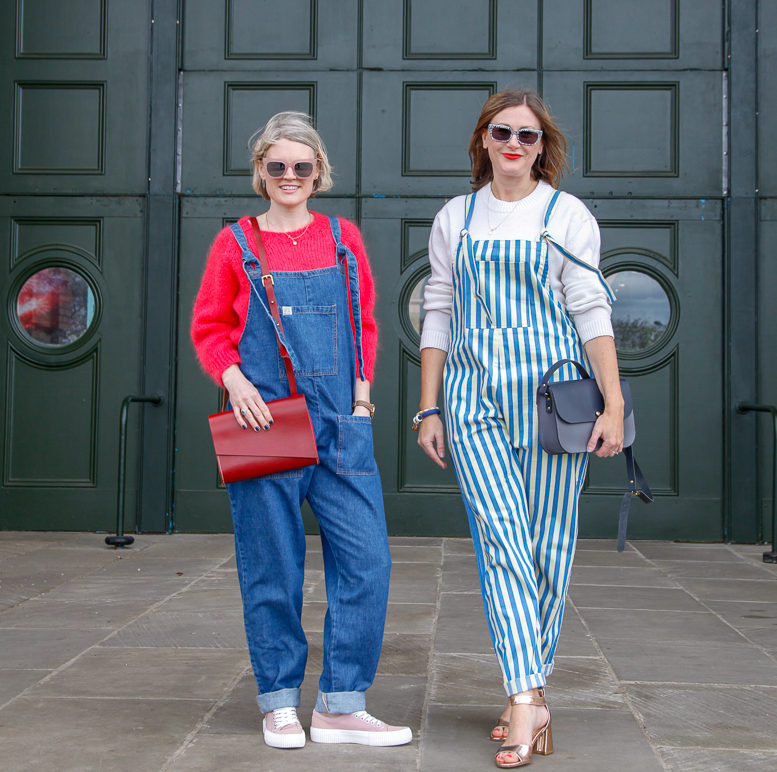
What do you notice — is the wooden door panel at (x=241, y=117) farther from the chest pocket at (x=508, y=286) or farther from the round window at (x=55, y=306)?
the chest pocket at (x=508, y=286)

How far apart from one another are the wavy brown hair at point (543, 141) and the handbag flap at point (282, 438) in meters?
0.87

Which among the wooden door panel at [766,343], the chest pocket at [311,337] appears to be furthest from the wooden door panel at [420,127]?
the chest pocket at [311,337]

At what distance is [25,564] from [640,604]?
3346 millimetres

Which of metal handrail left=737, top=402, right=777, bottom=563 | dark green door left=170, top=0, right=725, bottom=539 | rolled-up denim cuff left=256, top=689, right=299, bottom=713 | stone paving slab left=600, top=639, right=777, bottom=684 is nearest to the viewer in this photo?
rolled-up denim cuff left=256, top=689, right=299, bottom=713

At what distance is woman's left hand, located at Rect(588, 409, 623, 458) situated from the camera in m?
2.85

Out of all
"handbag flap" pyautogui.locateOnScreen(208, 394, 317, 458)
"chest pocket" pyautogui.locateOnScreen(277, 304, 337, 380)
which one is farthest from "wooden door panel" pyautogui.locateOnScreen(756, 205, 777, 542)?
"handbag flap" pyautogui.locateOnScreen(208, 394, 317, 458)

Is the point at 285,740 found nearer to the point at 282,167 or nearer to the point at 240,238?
the point at 240,238

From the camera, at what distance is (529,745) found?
9.02 feet

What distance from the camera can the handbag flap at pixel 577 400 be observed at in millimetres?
2791

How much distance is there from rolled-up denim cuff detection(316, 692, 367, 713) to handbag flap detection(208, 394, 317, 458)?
66 centimetres

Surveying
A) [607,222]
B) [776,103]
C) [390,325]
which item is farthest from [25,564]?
[776,103]

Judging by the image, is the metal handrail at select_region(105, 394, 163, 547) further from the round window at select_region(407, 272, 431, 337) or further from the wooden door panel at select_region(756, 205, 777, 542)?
the wooden door panel at select_region(756, 205, 777, 542)

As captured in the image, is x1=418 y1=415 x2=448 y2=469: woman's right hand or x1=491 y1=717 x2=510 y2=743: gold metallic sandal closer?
x1=491 y1=717 x2=510 y2=743: gold metallic sandal

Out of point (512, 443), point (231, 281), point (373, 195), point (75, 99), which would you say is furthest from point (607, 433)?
point (75, 99)
